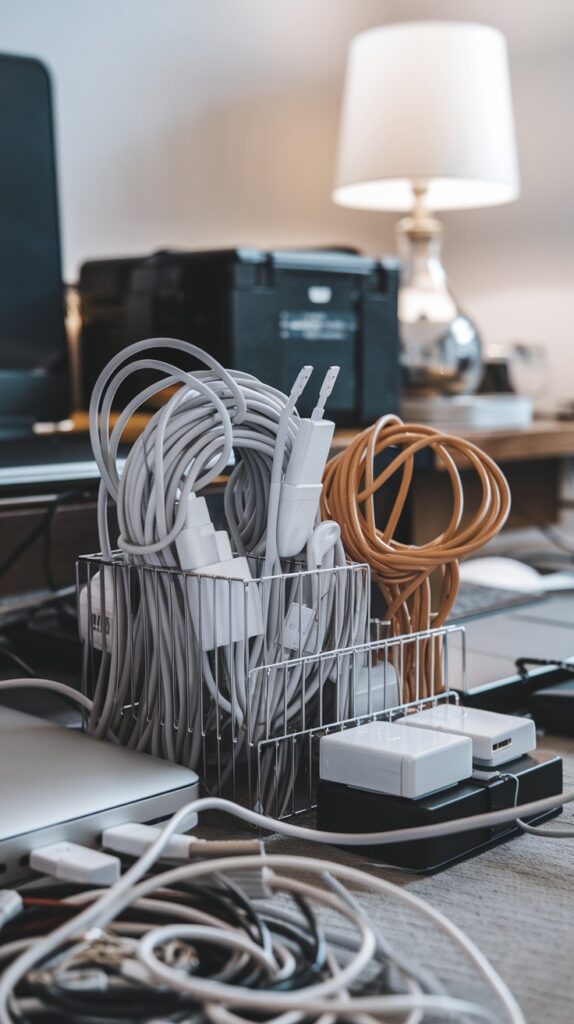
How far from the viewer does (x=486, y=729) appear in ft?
1.65

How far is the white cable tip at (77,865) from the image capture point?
39cm

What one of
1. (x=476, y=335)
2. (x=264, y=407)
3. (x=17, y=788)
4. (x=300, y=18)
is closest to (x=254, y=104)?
(x=300, y=18)

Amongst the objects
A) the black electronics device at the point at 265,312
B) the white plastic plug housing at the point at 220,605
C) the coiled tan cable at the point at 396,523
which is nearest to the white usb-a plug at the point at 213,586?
the white plastic plug housing at the point at 220,605

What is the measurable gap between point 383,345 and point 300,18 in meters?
1.02

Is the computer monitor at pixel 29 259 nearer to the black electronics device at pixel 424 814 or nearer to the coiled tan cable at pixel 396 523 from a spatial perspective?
the coiled tan cable at pixel 396 523

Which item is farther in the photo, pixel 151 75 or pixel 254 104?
pixel 254 104

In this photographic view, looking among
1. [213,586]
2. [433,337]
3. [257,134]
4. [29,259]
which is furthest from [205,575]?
[257,134]

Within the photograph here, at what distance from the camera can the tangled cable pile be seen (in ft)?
1.01

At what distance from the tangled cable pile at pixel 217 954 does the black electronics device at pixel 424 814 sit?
1.6 inches

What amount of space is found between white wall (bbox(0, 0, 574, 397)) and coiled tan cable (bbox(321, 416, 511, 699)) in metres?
1.49

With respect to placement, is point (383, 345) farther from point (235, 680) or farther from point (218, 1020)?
point (218, 1020)

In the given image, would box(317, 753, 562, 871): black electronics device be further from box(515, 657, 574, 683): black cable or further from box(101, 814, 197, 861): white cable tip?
box(515, 657, 574, 683): black cable

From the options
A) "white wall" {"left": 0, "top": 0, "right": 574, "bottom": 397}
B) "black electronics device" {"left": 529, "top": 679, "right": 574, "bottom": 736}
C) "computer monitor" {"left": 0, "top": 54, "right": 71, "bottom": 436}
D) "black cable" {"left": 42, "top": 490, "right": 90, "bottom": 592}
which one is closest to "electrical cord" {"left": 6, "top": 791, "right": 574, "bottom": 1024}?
"black electronics device" {"left": 529, "top": 679, "right": 574, "bottom": 736}

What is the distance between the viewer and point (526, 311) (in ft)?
8.48
